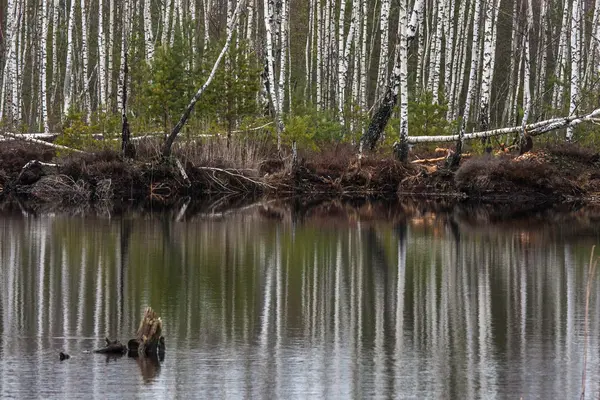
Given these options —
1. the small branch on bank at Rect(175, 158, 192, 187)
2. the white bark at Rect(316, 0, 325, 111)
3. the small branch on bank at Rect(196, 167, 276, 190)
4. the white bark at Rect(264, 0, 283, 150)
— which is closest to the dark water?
the small branch on bank at Rect(175, 158, 192, 187)

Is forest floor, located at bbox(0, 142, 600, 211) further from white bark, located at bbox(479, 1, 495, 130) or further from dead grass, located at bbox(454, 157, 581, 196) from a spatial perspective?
white bark, located at bbox(479, 1, 495, 130)

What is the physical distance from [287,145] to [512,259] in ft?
57.4

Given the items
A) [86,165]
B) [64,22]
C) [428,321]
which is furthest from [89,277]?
[64,22]

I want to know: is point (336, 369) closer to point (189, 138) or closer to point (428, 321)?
point (428, 321)

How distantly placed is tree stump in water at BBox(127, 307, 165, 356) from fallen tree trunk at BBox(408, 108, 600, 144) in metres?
22.7

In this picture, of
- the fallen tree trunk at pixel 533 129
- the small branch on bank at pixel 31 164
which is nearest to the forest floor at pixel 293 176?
the small branch on bank at pixel 31 164

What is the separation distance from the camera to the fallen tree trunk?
3088cm

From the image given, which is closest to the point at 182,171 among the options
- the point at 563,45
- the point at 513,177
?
the point at 513,177

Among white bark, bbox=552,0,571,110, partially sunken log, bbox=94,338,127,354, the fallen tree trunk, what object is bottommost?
partially sunken log, bbox=94,338,127,354

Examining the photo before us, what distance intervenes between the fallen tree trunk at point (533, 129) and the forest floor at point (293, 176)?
2.00 feet

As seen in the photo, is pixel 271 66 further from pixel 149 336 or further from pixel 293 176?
pixel 149 336

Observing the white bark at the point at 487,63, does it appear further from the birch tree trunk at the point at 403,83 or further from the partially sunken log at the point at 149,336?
the partially sunken log at the point at 149,336

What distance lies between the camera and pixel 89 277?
14.7 meters

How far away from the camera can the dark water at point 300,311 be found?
9.30 metres
